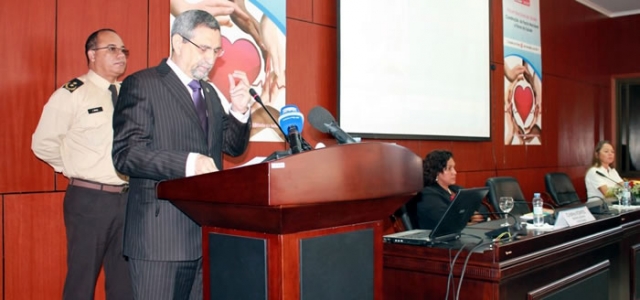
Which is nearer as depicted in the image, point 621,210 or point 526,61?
point 621,210

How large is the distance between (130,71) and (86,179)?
0.71m

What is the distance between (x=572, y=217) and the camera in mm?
3471

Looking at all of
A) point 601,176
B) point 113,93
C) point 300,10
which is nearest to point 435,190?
point 300,10

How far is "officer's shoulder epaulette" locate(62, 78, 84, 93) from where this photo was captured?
120 inches

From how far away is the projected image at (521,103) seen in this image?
22.5 ft

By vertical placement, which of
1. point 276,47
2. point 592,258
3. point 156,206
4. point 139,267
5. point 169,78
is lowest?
point 592,258

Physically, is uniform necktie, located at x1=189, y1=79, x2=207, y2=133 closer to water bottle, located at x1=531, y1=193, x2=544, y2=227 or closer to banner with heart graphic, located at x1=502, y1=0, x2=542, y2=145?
water bottle, located at x1=531, y1=193, x2=544, y2=227

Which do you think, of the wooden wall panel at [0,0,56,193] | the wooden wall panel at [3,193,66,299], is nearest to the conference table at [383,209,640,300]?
the wooden wall panel at [3,193,66,299]

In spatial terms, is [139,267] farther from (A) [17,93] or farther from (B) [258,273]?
(A) [17,93]

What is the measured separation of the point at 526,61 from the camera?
718 cm

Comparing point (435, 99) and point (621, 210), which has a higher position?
point (435, 99)

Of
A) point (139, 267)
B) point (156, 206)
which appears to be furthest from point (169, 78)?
point (139, 267)

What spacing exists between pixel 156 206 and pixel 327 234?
1.59 feet

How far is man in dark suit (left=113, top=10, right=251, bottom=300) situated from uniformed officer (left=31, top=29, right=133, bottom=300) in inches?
48.6
